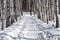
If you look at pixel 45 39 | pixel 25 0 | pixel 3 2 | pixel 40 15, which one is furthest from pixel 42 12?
pixel 25 0

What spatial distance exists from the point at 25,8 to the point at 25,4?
1518 millimetres

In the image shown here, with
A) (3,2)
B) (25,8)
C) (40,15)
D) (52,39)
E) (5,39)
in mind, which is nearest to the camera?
(5,39)

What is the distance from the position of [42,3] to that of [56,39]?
18199 mm

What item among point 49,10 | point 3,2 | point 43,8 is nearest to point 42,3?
point 43,8

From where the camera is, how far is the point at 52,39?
5.88 metres

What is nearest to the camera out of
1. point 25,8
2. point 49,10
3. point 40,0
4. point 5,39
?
point 5,39

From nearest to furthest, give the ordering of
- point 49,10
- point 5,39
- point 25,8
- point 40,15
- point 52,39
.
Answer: point 5,39, point 52,39, point 49,10, point 40,15, point 25,8

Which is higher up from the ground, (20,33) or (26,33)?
(20,33)

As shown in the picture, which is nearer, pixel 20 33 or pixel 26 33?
pixel 20 33

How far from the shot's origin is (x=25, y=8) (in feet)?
137

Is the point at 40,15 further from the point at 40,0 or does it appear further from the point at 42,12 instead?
the point at 40,0

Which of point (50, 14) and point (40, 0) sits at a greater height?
point (40, 0)

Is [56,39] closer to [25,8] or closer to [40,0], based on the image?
[40,0]

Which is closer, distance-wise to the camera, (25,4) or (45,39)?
(45,39)
